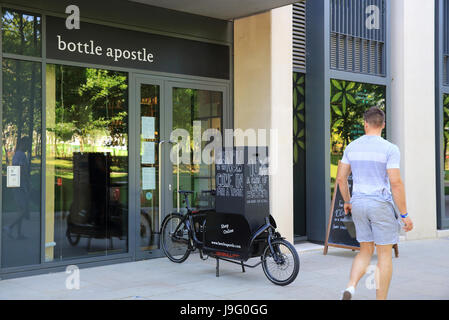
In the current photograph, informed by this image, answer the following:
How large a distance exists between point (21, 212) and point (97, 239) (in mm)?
1151

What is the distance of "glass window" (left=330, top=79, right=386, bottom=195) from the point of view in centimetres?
935

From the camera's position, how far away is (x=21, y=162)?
6492 millimetres

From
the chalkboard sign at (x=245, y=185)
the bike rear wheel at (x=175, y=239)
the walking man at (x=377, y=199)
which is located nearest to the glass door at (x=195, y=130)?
the bike rear wheel at (x=175, y=239)

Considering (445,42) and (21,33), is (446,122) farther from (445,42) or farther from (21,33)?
(21,33)

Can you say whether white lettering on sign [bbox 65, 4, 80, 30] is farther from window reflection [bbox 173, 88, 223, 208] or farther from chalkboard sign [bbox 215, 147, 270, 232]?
chalkboard sign [bbox 215, 147, 270, 232]

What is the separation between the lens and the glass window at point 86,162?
6836 mm

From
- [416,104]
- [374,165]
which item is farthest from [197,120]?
[416,104]

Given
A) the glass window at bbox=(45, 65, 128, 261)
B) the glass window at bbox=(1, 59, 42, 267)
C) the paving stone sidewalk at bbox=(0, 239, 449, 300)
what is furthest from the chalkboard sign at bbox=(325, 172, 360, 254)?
the glass window at bbox=(1, 59, 42, 267)

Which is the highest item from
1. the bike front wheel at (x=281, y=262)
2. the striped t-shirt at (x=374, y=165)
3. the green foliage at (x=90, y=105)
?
the green foliage at (x=90, y=105)

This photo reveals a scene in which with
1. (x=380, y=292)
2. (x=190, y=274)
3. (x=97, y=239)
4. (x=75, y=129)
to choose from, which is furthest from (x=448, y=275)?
(x=75, y=129)

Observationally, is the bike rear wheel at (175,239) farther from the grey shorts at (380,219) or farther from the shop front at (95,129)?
the grey shorts at (380,219)

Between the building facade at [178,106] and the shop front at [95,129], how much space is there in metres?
0.02

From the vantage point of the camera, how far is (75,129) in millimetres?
7043

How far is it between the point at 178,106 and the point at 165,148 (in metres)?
0.66
